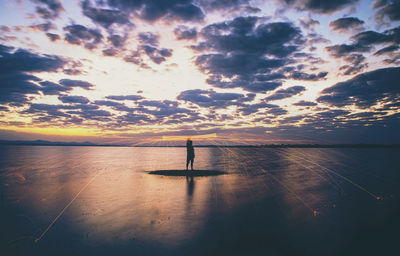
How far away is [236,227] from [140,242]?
4.10 metres

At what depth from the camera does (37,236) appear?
9117mm

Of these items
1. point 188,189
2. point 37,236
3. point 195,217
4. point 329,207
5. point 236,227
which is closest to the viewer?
point 37,236

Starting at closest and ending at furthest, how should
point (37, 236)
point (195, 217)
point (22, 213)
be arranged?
point (37, 236) → point (195, 217) → point (22, 213)

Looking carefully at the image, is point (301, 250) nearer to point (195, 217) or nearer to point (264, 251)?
point (264, 251)

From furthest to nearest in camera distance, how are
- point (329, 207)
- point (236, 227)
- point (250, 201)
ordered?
point (250, 201)
point (329, 207)
point (236, 227)

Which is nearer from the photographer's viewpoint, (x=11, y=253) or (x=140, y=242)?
(x=11, y=253)

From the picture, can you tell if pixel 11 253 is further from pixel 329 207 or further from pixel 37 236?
pixel 329 207

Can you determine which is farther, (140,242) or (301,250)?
(140,242)

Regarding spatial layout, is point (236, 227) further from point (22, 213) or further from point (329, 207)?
point (22, 213)

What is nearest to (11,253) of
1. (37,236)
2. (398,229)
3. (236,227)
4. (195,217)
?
(37,236)

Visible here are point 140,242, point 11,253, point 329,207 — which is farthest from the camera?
point 329,207

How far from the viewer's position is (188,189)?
18531 mm

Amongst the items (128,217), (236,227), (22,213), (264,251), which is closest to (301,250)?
(264,251)

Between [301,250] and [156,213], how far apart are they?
7211 millimetres
